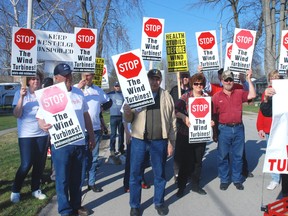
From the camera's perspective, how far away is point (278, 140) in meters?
4.15

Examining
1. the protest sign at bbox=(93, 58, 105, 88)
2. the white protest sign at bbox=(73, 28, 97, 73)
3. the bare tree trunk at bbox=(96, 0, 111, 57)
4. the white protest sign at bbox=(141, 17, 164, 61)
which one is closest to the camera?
the white protest sign at bbox=(73, 28, 97, 73)

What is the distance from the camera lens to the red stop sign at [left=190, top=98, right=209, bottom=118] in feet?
18.7

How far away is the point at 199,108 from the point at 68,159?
7.86 feet

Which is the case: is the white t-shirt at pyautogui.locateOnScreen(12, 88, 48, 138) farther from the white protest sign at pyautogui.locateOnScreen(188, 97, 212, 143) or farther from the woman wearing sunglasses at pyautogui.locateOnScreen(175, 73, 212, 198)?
the white protest sign at pyautogui.locateOnScreen(188, 97, 212, 143)

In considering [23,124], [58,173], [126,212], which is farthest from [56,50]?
[126,212]

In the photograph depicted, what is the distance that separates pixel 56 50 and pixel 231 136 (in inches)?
146

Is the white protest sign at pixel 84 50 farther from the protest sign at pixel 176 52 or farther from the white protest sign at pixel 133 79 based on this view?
the white protest sign at pixel 133 79

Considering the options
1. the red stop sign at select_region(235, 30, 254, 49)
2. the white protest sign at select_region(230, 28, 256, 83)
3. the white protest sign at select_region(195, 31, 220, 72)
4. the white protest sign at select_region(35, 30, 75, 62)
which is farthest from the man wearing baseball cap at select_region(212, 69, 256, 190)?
the white protest sign at select_region(35, 30, 75, 62)

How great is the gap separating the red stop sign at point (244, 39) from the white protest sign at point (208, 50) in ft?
2.19

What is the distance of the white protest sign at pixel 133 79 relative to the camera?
4.68m

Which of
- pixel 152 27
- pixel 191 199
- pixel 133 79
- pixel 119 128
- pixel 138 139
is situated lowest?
pixel 191 199

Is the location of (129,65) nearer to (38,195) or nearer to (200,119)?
(200,119)

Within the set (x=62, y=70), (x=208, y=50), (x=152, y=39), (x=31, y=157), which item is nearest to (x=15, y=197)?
(x=31, y=157)

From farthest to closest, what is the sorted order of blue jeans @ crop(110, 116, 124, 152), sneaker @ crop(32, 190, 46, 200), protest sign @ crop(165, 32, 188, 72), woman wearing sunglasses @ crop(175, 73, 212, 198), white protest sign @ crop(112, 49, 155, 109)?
blue jeans @ crop(110, 116, 124, 152) → protest sign @ crop(165, 32, 188, 72) → woman wearing sunglasses @ crop(175, 73, 212, 198) → sneaker @ crop(32, 190, 46, 200) → white protest sign @ crop(112, 49, 155, 109)
